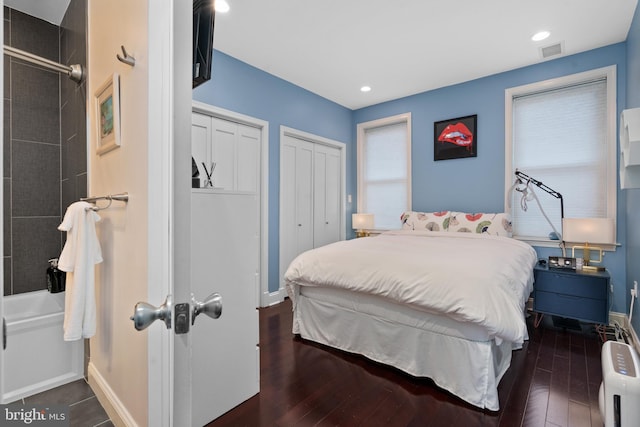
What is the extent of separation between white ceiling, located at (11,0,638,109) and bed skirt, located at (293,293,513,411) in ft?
7.82

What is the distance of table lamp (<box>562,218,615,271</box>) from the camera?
267cm

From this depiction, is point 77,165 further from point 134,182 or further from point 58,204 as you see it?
point 134,182

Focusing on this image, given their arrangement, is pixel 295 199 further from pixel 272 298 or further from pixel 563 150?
pixel 563 150

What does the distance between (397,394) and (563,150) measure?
3.12 m

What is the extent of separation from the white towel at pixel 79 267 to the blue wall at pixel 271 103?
1.94m

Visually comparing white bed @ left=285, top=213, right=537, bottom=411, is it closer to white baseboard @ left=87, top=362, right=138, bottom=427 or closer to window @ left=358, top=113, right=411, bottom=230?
white baseboard @ left=87, top=362, right=138, bottom=427

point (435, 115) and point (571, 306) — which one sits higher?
point (435, 115)

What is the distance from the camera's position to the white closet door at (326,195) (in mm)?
4383

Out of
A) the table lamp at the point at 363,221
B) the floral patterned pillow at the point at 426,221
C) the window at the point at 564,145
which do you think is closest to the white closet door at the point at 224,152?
the table lamp at the point at 363,221

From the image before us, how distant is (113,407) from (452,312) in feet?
5.88

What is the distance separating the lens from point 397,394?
6.06ft

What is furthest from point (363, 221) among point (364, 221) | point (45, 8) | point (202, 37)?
point (45, 8)

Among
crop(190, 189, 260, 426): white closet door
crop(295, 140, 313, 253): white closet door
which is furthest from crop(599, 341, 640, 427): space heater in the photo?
crop(295, 140, 313, 253): white closet door

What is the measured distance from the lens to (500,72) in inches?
141
